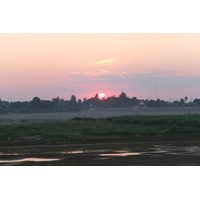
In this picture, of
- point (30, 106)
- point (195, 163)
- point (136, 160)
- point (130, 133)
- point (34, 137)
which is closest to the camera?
point (195, 163)

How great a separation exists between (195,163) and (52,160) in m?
5.78

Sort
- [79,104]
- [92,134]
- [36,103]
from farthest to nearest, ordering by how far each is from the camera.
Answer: [79,104]
[36,103]
[92,134]

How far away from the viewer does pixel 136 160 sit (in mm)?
12812

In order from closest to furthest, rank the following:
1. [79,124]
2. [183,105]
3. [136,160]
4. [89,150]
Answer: [136,160] < [89,150] < [79,124] < [183,105]

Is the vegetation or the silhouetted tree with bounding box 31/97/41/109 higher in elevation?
the silhouetted tree with bounding box 31/97/41/109

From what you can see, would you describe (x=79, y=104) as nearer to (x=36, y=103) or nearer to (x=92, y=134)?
(x=36, y=103)

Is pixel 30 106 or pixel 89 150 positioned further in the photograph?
pixel 30 106

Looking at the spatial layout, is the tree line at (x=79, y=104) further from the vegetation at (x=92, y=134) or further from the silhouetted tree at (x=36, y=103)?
the vegetation at (x=92, y=134)

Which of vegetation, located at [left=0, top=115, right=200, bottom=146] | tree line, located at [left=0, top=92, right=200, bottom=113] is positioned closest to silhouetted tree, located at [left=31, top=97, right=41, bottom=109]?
tree line, located at [left=0, top=92, right=200, bottom=113]

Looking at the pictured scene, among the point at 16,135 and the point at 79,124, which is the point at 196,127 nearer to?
the point at 79,124

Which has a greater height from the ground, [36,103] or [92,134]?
[36,103]

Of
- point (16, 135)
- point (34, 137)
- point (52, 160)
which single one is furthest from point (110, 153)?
point (16, 135)

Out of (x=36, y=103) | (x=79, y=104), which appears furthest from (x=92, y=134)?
(x=79, y=104)

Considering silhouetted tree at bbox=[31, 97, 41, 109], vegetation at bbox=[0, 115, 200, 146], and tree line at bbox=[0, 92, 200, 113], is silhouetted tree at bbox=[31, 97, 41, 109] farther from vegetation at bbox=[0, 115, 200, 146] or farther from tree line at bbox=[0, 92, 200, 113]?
vegetation at bbox=[0, 115, 200, 146]
